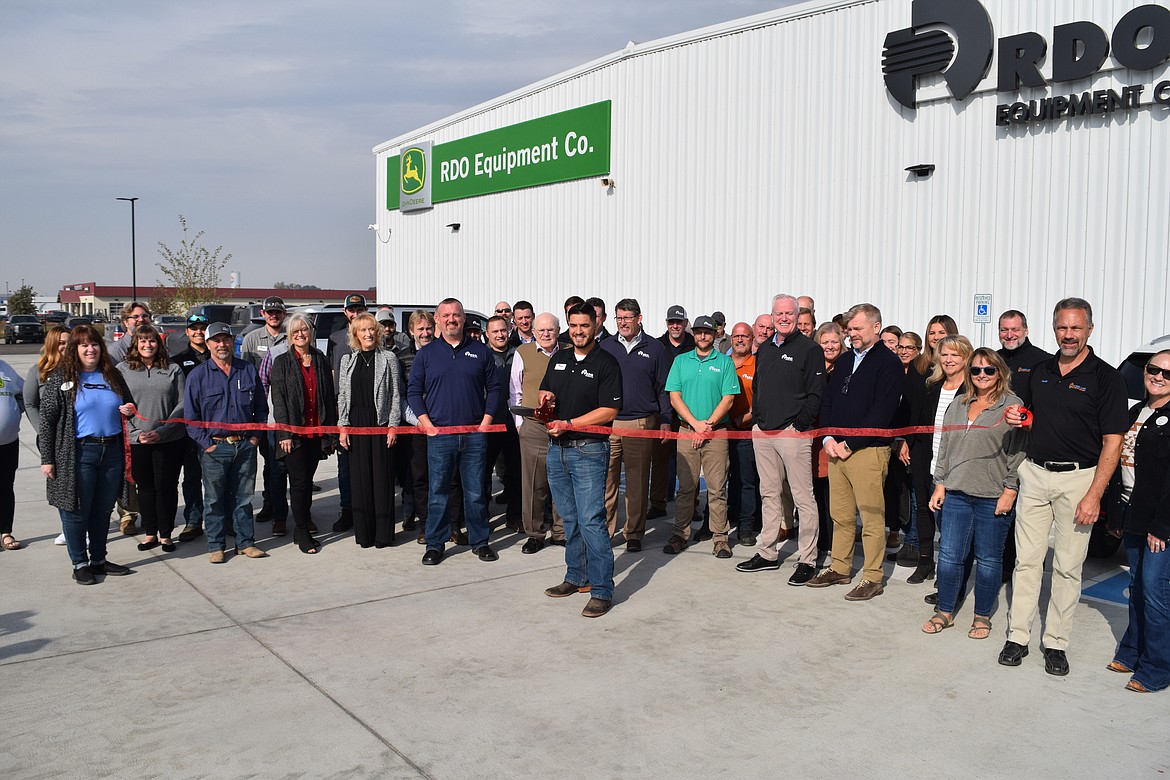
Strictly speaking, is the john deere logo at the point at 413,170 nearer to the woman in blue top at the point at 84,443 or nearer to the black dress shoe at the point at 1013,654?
the woman in blue top at the point at 84,443

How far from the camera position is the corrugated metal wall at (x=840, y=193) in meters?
10.3

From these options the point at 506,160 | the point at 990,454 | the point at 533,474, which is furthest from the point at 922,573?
the point at 506,160

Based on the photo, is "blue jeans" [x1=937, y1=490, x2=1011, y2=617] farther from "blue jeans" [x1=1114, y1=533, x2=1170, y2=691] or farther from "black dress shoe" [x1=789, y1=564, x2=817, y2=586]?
"black dress shoe" [x1=789, y1=564, x2=817, y2=586]

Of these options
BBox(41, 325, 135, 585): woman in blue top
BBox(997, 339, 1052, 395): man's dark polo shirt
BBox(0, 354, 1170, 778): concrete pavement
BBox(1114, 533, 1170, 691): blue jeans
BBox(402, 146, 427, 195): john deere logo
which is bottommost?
BBox(0, 354, 1170, 778): concrete pavement

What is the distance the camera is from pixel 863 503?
6191 mm

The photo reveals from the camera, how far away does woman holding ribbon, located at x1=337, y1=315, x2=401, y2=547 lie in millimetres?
7531

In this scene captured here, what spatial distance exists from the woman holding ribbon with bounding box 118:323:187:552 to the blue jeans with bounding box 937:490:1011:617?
593cm

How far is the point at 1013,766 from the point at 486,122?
18.7 metres

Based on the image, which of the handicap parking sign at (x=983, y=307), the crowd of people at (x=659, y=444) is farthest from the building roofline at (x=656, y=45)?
the crowd of people at (x=659, y=444)

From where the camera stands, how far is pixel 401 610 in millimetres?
5852

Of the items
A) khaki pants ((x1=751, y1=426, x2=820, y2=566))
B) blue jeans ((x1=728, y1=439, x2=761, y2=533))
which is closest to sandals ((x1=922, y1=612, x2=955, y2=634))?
khaki pants ((x1=751, y1=426, x2=820, y2=566))

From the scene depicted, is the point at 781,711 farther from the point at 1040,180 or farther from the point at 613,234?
the point at 613,234

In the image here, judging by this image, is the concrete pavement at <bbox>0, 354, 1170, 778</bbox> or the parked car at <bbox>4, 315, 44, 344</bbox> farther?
the parked car at <bbox>4, 315, 44, 344</bbox>

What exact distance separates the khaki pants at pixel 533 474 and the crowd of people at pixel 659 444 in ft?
0.06
